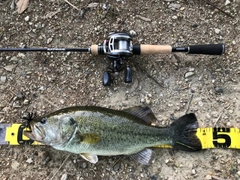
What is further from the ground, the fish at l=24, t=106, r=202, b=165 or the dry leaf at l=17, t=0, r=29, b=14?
the dry leaf at l=17, t=0, r=29, b=14

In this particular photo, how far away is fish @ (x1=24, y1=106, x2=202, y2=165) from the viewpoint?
3736 millimetres

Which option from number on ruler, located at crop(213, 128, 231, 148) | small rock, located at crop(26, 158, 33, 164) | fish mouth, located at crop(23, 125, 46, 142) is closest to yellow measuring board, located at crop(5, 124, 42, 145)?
small rock, located at crop(26, 158, 33, 164)

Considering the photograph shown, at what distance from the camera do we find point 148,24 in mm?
4590

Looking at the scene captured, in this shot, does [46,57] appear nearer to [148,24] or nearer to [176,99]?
[148,24]

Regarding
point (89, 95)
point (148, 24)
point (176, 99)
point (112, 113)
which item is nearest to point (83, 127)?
point (112, 113)

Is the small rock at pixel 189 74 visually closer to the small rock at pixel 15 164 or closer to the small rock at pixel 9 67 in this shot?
the small rock at pixel 9 67

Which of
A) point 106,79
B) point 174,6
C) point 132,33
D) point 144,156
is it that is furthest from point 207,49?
point 144,156

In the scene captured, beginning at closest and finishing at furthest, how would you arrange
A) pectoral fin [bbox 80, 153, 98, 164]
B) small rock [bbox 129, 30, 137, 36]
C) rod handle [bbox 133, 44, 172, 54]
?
pectoral fin [bbox 80, 153, 98, 164]
rod handle [bbox 133, 44, 172, 54]
small rock [bbox 129, 30, 137, 36]

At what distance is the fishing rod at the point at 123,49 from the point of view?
4066mm

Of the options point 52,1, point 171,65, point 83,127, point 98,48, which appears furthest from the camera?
point 52,1

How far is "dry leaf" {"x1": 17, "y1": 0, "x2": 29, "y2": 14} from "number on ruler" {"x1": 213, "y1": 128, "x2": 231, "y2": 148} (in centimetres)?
325

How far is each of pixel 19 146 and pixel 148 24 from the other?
2.50 m

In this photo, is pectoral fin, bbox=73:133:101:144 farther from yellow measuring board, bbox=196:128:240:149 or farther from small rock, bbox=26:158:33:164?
yellow measuring board, bbox=196:128:240:149

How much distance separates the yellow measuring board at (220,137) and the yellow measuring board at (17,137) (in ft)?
7.31
